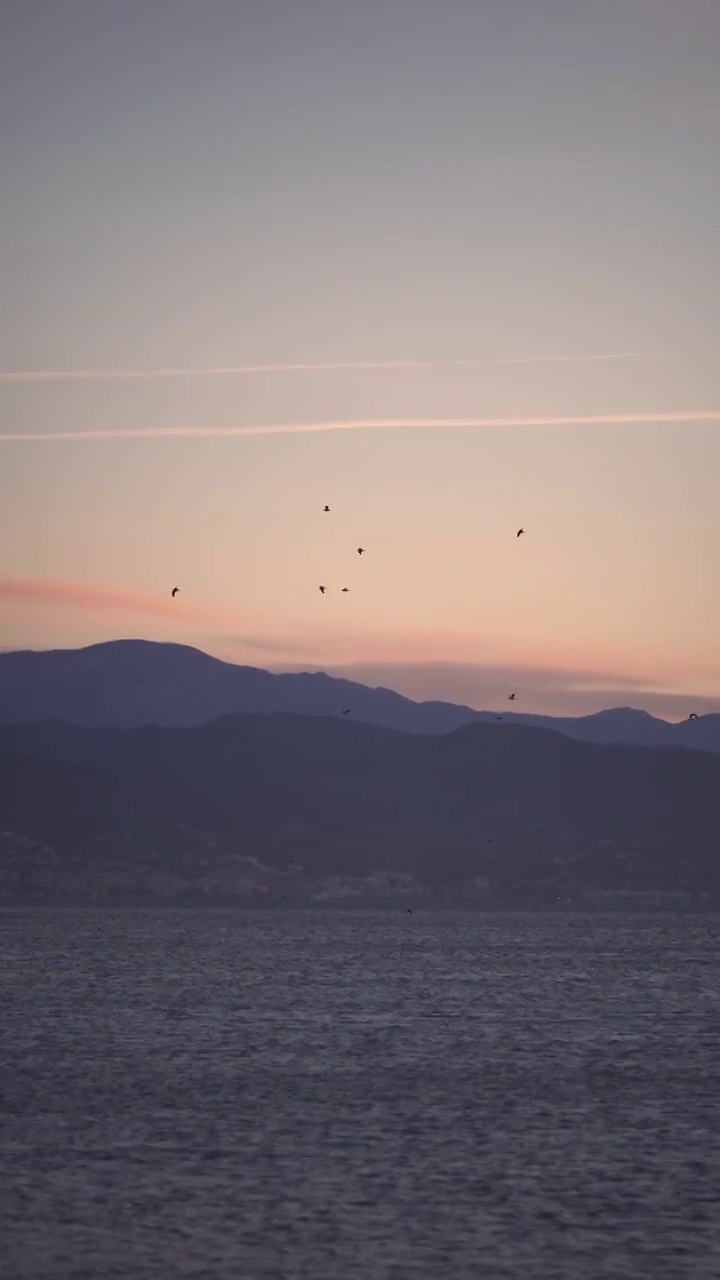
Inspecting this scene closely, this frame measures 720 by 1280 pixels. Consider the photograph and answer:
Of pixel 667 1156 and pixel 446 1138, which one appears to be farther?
pixel 446 1138

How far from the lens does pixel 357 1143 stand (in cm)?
6525

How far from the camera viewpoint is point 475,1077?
284 ft

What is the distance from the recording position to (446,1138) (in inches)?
2640

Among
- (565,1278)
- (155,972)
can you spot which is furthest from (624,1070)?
(155,972)

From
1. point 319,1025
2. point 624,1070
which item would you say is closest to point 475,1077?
point 624,1070

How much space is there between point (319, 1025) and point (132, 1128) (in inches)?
1893

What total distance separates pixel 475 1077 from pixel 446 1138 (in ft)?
65.3

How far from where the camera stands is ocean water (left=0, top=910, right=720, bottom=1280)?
4756cm

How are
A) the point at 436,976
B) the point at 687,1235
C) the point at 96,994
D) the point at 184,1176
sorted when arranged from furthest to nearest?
the point at 436,976, the point at 96,994, the point at 184,1176, the point at 687,1235

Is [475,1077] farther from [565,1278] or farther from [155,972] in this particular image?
[155,972]

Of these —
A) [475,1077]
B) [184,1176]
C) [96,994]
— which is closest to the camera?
[184,1176]

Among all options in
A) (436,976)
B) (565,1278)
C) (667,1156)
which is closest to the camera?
(565,1278)

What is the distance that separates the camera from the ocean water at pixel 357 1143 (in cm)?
4756

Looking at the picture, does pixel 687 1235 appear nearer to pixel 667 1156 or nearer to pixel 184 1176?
pixel 667 1156
